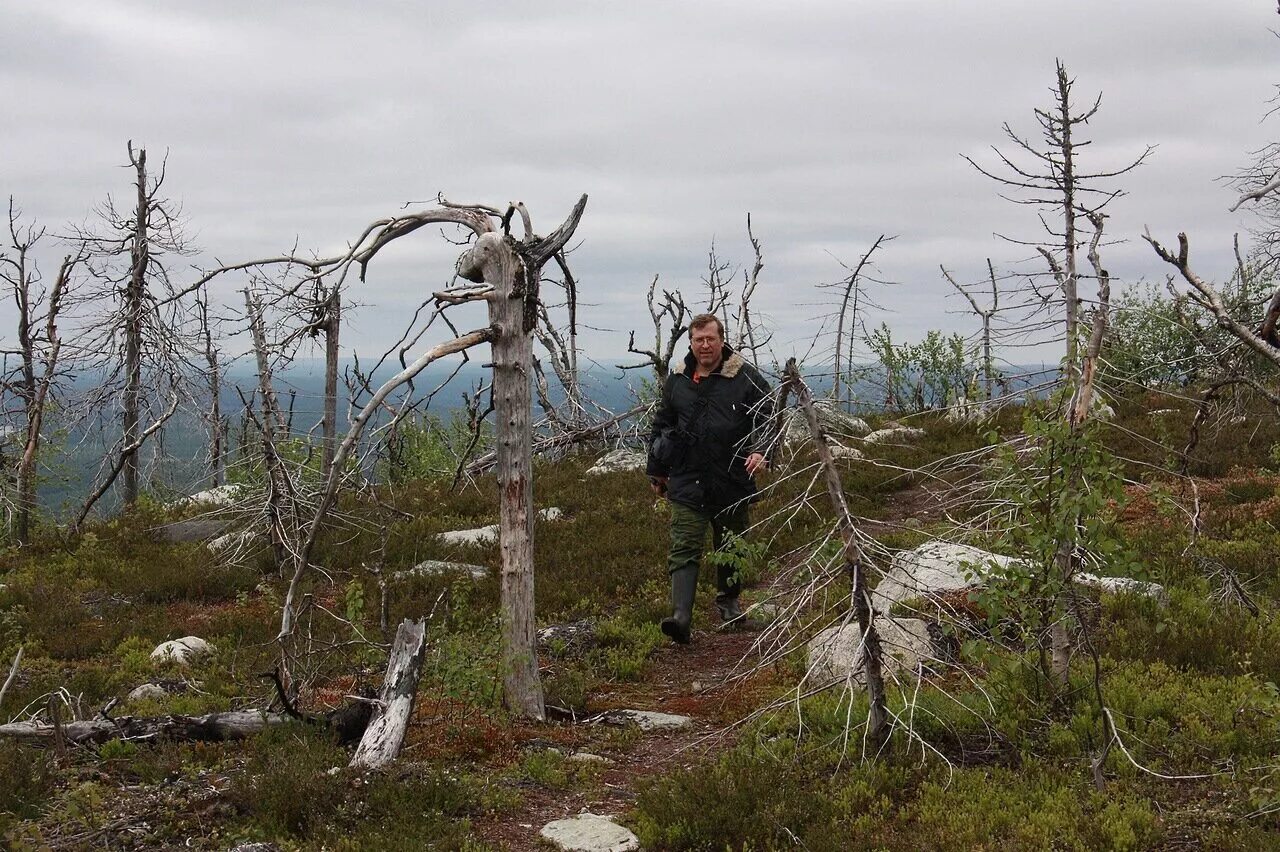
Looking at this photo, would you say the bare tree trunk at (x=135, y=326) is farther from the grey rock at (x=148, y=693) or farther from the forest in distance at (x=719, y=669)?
the grey rock at (x=148, y=693)

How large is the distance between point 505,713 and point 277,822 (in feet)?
6.95

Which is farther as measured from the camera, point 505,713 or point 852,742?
point 505,713

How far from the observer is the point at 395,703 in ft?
20.9

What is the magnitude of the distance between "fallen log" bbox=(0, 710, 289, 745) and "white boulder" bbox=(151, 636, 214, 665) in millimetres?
2564

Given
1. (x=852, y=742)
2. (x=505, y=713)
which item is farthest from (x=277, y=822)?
(x=852, y=742)

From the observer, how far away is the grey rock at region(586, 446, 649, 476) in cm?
1794

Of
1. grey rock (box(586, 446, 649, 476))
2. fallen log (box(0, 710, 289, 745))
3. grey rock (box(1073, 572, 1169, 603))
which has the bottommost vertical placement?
fallen log (box(0, 710, 289, 745))

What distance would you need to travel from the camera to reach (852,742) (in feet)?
19.8

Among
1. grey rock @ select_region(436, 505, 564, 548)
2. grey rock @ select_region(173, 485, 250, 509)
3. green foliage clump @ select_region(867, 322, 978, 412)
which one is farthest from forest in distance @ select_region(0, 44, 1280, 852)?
green foliage clump @ select_region(867, 322, 978, 412)

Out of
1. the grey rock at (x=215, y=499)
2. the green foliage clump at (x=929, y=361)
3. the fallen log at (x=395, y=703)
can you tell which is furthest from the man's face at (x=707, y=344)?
the green foliage clump at (x=929, y=361)

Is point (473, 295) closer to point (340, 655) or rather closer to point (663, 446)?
point (663, 446)

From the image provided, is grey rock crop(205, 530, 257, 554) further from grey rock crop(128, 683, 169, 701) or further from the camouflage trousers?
the camouflage trousers

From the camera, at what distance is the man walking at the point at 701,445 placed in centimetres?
862

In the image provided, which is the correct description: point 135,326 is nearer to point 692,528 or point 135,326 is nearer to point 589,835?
point 692,528
